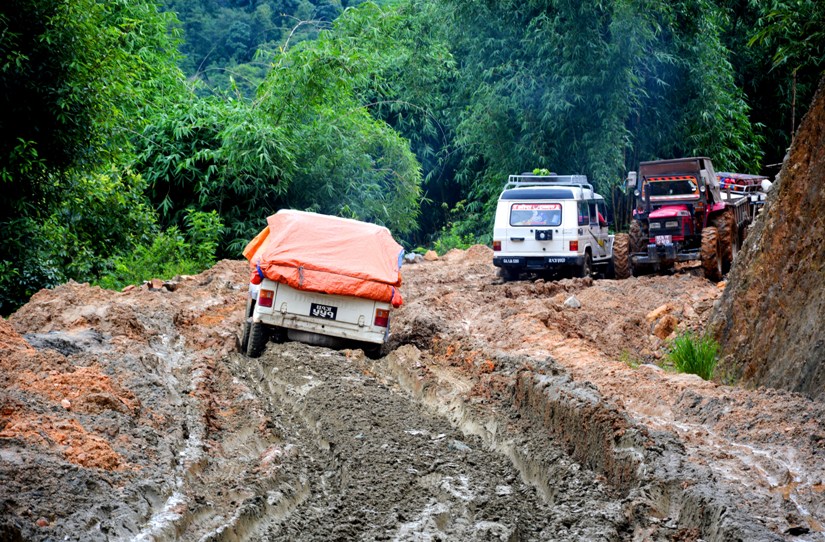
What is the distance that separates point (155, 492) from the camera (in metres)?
6.70

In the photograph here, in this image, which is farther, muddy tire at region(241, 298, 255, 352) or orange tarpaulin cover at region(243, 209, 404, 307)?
muddy tire at region(241, 298, 255, 352)

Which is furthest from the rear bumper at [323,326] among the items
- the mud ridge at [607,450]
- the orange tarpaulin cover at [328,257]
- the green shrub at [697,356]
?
the green shrub at [697,356]

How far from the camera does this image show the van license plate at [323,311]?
43.2 ft

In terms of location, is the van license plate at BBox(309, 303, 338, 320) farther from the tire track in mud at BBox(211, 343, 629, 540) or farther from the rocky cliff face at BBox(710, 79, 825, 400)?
the rocky cliff face at BBox(710, 79, 825, 400)

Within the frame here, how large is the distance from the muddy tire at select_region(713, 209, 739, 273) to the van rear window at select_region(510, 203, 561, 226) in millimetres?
3633

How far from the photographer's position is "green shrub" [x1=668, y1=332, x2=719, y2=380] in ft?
37.0

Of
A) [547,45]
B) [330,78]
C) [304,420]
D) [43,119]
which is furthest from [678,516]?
[547,45]

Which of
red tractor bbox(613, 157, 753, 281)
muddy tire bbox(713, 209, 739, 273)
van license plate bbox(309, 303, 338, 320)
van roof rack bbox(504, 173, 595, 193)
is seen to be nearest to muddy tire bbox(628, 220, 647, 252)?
red tractor bbox(613, 157, 753, 281)

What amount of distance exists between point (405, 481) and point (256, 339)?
6.24 m

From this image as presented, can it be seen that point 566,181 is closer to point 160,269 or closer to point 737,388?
point 160,269

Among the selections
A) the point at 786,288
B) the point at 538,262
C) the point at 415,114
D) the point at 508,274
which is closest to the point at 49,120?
the point at 538,262

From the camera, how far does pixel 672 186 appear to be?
22.1 metres

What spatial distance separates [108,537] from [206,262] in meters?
19.6

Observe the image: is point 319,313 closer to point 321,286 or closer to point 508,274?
point 321,286
